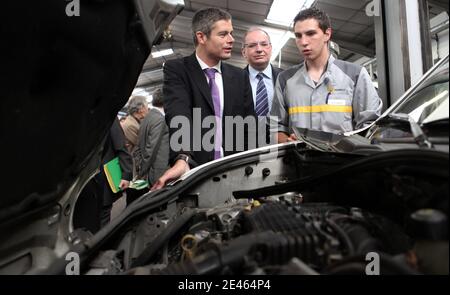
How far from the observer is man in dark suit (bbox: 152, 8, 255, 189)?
6.54 ft

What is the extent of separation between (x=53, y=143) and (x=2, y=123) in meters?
0.17

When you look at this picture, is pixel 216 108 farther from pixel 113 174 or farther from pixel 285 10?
pixel 285 10

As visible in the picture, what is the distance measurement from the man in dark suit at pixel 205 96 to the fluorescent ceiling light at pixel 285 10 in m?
4.02

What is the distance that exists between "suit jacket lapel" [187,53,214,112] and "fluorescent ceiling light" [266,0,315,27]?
4146mm

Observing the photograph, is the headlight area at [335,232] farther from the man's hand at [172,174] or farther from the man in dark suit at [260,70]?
the man in dark suit at [260,70]

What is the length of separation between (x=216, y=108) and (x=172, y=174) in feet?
2.15

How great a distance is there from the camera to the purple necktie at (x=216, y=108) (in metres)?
2.06

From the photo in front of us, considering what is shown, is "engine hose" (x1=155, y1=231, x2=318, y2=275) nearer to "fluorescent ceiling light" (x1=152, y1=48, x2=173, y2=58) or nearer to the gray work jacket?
the gray work jacket

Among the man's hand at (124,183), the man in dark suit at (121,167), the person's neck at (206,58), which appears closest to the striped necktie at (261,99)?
the person's neck at (206,58)

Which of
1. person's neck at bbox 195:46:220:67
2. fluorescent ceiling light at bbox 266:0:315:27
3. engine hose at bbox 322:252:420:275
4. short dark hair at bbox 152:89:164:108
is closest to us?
engine hose at bbox 322:252:420:275

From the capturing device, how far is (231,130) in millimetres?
2131

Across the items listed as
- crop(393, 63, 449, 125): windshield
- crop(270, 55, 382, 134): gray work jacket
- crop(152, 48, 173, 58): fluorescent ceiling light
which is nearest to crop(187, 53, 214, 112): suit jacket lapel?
crop(270, 55, 382, 134): gray work jacket
